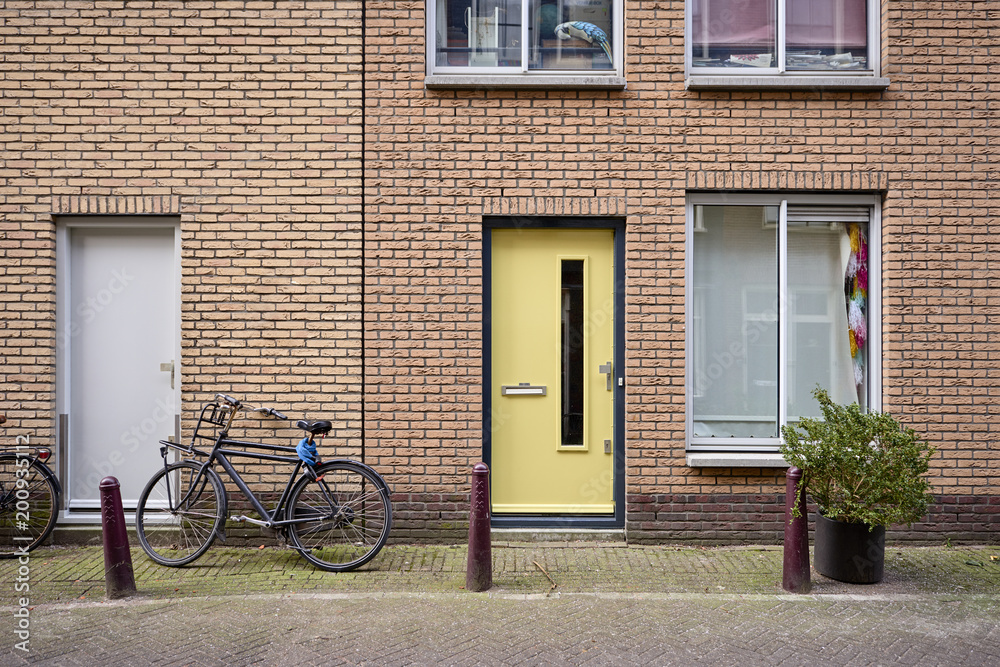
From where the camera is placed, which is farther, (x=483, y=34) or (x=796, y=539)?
(x=483, y=34)

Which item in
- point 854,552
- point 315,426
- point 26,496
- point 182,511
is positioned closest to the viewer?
point 854,552

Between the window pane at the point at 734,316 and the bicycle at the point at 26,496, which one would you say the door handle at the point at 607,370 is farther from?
the bicycle at the point at 26,496

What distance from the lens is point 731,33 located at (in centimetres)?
661

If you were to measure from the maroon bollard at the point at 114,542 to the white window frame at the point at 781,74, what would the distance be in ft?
17.8

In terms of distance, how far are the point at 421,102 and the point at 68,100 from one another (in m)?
2.96

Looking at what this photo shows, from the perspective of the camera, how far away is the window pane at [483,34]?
6.62m

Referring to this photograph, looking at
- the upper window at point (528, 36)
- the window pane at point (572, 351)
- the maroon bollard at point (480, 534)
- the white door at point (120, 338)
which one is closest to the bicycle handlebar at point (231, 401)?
the white door at point (120, 338)

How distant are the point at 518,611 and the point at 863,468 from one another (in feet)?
8.39

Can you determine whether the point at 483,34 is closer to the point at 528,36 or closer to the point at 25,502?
the point at 528,36

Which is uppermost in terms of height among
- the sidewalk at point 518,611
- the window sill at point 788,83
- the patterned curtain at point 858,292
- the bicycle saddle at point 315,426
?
the window sill at point 788,83

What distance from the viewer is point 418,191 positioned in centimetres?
637

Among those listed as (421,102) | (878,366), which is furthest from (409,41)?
(878,366)

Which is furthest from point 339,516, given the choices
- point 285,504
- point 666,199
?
point 666,199

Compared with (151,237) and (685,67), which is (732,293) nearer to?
(685,67)
